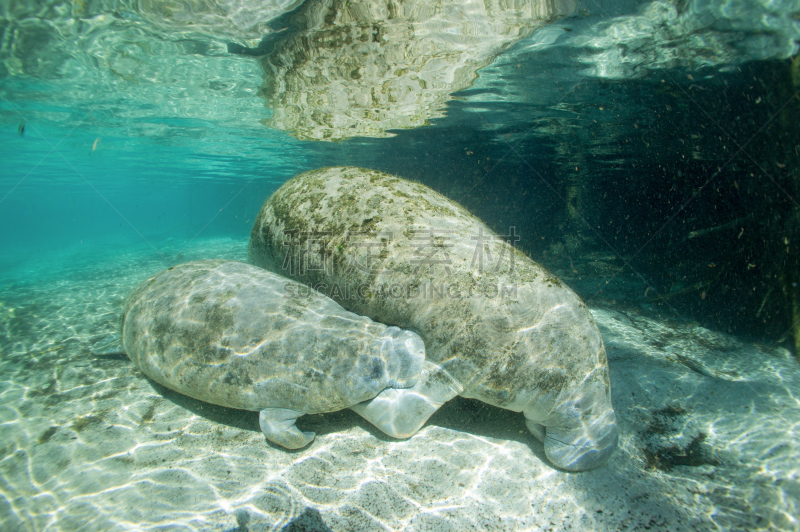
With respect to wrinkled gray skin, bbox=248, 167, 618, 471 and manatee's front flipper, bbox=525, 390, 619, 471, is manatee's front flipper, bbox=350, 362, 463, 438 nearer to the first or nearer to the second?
wrinkled gray skin, bbox=248, 167, 618, 471

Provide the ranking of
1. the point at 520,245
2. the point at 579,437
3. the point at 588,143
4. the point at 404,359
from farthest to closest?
the point at 520,245 < the point at 588,143 < the point at 404,359 < the point at 579,437

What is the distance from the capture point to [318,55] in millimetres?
8273

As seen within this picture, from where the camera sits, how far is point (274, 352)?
354 centimetres

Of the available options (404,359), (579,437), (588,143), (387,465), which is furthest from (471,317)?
(588,143)

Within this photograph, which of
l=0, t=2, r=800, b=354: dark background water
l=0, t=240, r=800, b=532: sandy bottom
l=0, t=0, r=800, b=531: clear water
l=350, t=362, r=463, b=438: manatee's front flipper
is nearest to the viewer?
l=0, t=240, r=800, b=532: sandy bottom

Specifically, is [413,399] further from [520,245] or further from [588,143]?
[588,143]

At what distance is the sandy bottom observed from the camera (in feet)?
9.09

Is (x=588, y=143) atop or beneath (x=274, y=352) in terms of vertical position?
atop

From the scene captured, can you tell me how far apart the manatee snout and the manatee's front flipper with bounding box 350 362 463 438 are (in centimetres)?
9

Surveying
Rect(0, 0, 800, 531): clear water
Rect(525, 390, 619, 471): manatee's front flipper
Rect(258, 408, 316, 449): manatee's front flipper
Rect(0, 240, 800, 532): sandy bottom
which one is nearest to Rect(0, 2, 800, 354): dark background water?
Rect(0, 0, 800, 531): clear water

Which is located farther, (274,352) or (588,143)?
(588,143)

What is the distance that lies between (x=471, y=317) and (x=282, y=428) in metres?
2.32

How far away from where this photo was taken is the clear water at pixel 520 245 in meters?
3.00

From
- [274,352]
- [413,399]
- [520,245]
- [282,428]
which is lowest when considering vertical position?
[520,245]
